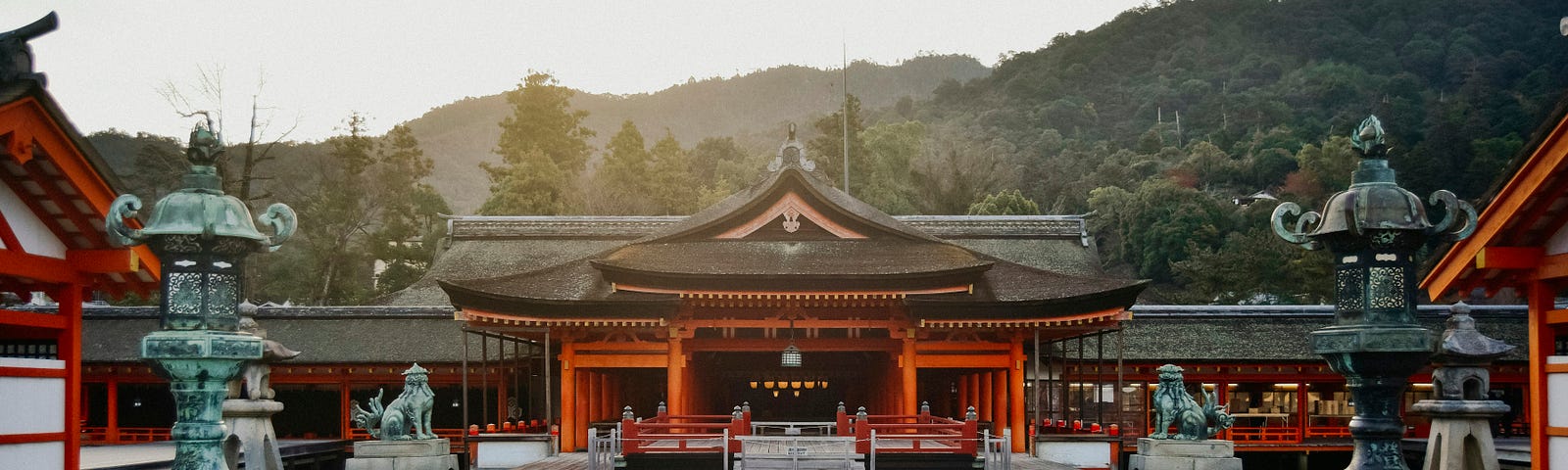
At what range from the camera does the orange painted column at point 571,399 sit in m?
27.3

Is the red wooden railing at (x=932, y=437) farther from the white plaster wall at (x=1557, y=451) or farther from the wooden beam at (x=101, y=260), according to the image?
the wooden beam at (x=101, y=260)

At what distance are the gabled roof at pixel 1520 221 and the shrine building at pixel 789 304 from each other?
33.7 ft

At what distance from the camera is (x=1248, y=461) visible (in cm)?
3706

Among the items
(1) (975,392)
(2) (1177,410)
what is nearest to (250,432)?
(2) (1177,410)

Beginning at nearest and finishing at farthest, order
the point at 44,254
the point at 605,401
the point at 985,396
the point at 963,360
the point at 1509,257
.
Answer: the point at 44,254, the point at 1509,257, the point at 963,360, the point at 985,396, the point at 605,401

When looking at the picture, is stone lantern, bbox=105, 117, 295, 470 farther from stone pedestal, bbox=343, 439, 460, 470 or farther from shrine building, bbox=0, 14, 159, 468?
stone pedestal, bbox=343, 439, 460, 470

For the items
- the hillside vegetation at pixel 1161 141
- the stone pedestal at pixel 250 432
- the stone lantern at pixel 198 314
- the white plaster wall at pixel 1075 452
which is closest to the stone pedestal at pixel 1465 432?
the stone lantern at pixel 198 314

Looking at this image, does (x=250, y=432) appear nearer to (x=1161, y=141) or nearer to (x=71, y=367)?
(x=71, y=367)

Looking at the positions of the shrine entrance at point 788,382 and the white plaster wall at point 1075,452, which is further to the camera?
the shrine entrance at point 788,382

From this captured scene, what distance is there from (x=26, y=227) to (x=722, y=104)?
133 metres

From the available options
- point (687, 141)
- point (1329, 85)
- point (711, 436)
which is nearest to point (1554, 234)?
point (711, 436)

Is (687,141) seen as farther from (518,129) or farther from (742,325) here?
(742,325)

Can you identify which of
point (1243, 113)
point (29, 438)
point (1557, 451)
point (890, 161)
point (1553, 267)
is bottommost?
point (1557, 451)

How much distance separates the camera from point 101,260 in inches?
579
